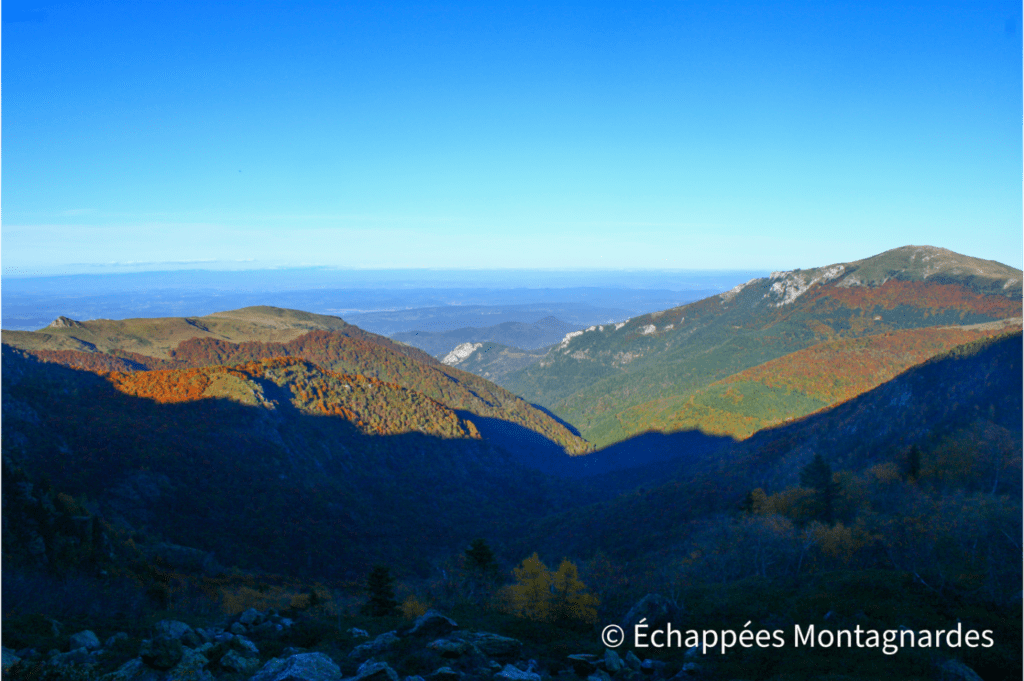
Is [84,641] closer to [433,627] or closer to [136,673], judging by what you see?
[136,673]

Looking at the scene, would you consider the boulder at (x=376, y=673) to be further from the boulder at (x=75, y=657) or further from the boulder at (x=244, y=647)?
the boulder at (x=75, y=657)

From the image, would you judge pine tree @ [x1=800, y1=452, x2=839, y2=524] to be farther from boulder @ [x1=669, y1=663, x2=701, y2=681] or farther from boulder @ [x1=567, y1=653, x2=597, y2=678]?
boulder @ [x1=567, y1=653, x2=597, y2=678]

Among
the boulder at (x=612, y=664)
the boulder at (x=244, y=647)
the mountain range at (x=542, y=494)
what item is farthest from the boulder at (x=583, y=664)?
the boulder at (x=244, y=647)

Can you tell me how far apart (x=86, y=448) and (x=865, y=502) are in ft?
262

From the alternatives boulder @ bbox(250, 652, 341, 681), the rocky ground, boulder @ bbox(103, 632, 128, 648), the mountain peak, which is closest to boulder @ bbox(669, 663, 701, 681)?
the rocky ground

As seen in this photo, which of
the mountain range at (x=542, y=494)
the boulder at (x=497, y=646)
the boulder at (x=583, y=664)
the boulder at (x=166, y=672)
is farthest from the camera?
the mountain range at (x=542, y=494)

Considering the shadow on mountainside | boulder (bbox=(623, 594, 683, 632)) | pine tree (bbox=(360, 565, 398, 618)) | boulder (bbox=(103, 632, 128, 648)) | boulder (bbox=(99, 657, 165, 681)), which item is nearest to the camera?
boulder (bbox=(99, 657, 165, 681))

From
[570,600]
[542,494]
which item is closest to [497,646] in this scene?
[570,600]

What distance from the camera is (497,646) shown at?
837 inches

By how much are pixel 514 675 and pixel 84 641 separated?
1615 cm

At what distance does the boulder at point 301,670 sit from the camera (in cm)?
1543

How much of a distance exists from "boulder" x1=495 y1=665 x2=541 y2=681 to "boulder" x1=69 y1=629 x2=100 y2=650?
15211 mm

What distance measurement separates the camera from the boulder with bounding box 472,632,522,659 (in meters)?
20.9

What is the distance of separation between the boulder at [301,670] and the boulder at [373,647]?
11.3ft
